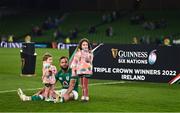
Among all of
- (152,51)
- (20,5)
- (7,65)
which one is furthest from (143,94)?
(20,5)

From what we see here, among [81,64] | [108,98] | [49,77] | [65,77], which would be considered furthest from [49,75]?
[108,98]

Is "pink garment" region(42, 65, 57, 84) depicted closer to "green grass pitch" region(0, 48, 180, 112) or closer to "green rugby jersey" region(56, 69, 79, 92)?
"green rugby jersey" region(56, 69, 79, 92)

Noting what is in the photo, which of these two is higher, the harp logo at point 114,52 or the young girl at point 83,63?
the harp logo at point 114,52

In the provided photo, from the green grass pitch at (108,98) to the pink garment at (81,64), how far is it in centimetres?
82

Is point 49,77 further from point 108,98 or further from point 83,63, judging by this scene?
point 108,98

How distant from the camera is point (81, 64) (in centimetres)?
1452

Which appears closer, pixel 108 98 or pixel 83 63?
pixel 83 63

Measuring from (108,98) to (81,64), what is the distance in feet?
5.69

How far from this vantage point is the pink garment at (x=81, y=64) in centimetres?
1449

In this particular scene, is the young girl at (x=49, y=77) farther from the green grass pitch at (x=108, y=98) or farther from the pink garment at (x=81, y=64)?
the pink garment at (x=81, y=64)

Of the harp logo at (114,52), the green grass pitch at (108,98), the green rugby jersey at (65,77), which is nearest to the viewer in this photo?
the green grass pitch at (108,98)

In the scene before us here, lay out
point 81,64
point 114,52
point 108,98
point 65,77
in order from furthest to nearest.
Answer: point 114,52, point 108,98, point 65,77, point 81,64

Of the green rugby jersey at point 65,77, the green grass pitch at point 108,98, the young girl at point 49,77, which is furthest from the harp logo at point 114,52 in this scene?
the young girl at point 49,77

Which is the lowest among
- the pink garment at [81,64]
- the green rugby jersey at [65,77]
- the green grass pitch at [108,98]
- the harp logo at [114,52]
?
the green grass pitch at [108,98]
